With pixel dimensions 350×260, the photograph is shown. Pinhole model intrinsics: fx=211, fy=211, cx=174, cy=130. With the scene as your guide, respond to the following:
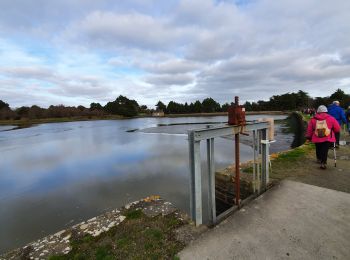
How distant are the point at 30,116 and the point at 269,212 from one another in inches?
3341

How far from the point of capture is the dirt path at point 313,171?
472cm

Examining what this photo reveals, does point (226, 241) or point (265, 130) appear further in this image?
point (265, 130)

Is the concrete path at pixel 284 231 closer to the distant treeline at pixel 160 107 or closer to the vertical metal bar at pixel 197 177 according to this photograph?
the vertical metal bar at pixel 197 177

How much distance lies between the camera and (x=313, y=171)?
556 centimetres

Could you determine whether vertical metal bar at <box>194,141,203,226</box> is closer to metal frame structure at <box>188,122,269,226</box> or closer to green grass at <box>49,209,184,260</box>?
metal frame structure at <box>188,122,269,226</box>

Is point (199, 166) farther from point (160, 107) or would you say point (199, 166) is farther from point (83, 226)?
point (160, 107)

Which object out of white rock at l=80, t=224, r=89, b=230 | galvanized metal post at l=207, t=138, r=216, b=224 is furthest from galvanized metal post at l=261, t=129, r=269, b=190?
white rock at l=80, t=224, r=89, b=230

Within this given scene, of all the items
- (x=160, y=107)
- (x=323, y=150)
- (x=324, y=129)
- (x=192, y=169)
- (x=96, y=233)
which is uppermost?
(x=160, y=107)

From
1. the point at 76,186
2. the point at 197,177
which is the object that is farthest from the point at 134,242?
the point at 76,186

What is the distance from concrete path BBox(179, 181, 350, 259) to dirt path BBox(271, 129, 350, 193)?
0.77 m

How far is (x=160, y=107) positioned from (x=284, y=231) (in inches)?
4442

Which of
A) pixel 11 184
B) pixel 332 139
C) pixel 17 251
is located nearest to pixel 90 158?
pixel 11 184

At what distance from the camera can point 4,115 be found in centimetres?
7025

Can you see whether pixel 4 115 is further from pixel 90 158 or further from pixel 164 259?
pixel 164 259
